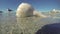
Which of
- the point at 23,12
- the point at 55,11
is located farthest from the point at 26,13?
the point at 55,11

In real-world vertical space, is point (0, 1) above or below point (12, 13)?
above

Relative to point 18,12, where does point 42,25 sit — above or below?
below

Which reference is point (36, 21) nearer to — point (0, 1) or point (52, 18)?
point (52, 18)

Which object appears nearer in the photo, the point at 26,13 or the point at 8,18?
the point at 26,13

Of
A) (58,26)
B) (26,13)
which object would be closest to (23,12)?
(26,13)

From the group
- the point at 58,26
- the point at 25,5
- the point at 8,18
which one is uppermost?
the point at 25,5

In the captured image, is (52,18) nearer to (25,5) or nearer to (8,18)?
(25,5)
